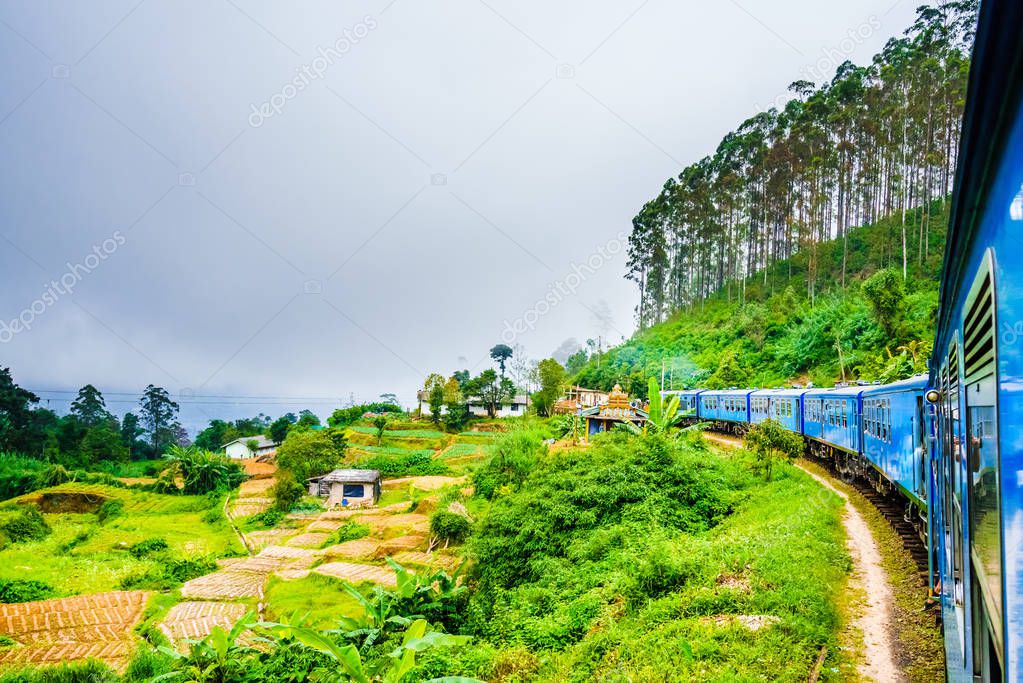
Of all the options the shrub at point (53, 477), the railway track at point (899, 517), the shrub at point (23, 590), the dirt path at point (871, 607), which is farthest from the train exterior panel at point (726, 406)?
the shrub at point (53, 477)

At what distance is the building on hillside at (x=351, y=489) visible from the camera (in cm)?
3322

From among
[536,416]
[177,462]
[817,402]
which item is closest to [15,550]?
[177,462]

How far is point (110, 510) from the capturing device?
34.6 m

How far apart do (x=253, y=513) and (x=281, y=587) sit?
15.1 m

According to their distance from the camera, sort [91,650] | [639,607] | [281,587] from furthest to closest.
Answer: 1. [281,587]
2. [91,650]
3. [639,607]

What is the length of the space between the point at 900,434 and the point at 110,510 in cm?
3857

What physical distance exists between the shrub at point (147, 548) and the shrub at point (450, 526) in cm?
1309

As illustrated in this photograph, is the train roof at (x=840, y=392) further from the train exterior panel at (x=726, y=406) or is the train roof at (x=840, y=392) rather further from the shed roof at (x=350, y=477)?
the shed roof at (x=350, y=477)

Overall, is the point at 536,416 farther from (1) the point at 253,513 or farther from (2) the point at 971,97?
(2) the point at 971,97

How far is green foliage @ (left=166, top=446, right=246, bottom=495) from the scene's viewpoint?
1563 inches

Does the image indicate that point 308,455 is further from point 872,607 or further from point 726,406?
point 872,607

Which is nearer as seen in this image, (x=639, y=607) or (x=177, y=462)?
(x=639, y=607)

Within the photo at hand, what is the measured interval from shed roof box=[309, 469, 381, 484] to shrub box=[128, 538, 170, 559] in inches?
336

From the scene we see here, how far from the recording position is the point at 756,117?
4331 cm
